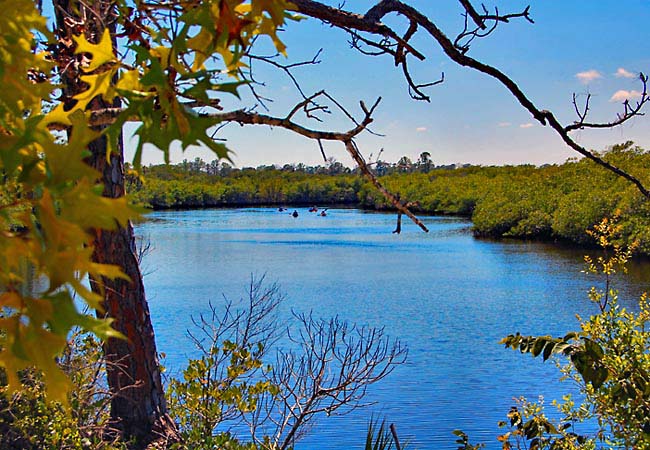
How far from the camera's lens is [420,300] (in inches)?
563

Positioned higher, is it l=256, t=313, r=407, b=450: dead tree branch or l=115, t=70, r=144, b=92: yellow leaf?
l=115, t=70, r=144, b=92: yellow leaf

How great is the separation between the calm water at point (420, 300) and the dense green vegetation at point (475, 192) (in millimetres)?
1181

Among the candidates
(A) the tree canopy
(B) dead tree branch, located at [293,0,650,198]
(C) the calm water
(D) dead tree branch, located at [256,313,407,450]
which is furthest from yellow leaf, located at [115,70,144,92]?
(D) dead tree branch, located at [256,313,407,450]

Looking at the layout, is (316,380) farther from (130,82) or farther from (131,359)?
(130,82)

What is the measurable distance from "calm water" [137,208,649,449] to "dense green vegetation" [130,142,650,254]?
1181 millimetres

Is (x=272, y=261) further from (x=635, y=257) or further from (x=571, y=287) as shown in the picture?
(x=635, y=257)

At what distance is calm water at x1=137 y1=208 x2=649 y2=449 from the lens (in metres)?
8.19

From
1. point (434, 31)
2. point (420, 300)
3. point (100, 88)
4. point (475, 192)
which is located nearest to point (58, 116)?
point (100, 88)

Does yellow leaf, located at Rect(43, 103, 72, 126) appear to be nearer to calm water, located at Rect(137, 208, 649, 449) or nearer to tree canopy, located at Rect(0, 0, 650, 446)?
tree canopy, located at Rect(0, 0, 650, 446)

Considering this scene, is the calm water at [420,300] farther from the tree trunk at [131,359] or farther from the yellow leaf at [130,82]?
the tree trunk at [131,359]

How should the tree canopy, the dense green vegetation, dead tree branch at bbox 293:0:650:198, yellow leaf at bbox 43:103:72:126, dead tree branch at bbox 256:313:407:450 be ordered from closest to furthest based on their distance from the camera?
1. the tree canopy
2. yellow leaf at bbox 43:103:72:126
3. dead tree branch at bbox 293:0:650:198
4. dead tree branch at bbox 256:313:407:450
5. the dense green vegetation

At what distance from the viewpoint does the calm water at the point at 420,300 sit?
8.19 metres

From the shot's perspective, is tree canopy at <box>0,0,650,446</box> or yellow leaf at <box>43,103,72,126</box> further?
yellow leaf at <box>43,103,72,126</box>

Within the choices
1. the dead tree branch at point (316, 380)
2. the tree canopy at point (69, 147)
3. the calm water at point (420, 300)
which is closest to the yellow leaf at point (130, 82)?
the tree canopy at point (69, 147)
